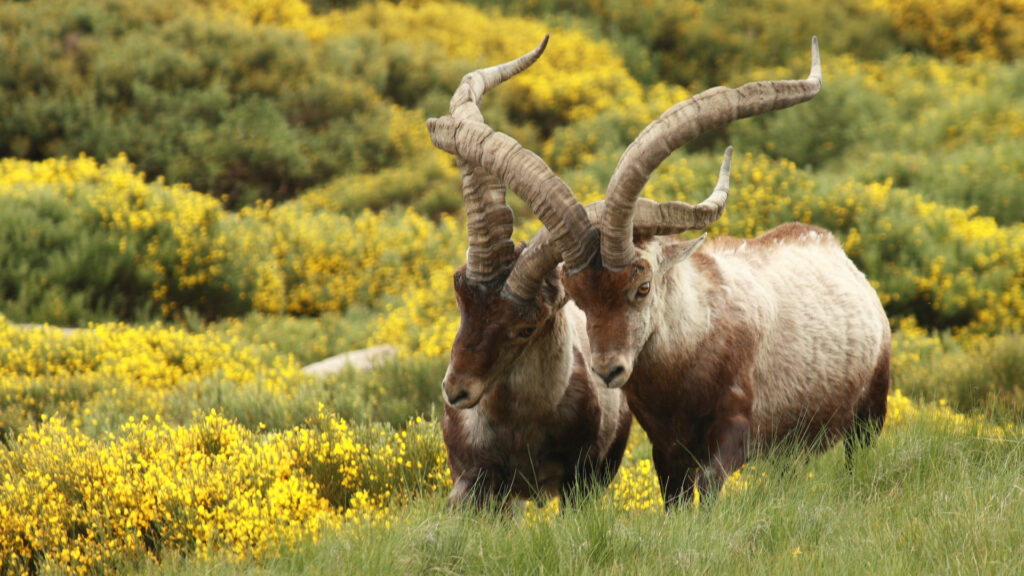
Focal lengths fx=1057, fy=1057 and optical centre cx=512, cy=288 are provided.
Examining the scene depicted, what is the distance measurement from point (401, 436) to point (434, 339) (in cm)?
398

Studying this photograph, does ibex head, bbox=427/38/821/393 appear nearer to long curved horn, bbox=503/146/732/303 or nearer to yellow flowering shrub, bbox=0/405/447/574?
long curved horn, bbox=503/146/732/303

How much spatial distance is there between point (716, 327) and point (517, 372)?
2.96ft

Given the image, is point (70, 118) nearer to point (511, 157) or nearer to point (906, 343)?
point (906, 343)

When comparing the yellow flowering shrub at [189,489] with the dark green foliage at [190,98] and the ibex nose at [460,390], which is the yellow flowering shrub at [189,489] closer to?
the ibex nose at [460,390]

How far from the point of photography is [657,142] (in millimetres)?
4168

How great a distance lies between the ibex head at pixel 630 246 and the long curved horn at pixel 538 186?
73mm

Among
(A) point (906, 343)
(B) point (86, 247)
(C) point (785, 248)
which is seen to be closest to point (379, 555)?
(C) point (785, 248)

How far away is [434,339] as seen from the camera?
32.7 ft

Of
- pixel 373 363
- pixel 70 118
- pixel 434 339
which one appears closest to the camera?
pixel 373 363

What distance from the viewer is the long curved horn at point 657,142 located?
411 centimetres

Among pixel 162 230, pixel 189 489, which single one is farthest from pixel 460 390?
pixel 162 230

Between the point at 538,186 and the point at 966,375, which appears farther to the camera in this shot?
the point at 966,375

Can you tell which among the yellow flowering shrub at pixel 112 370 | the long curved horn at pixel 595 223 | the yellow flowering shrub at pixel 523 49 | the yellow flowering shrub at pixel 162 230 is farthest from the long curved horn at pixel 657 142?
the yellow flowering shrub at pixel 523 49

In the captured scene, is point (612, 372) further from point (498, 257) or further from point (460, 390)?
point (498, 257)
